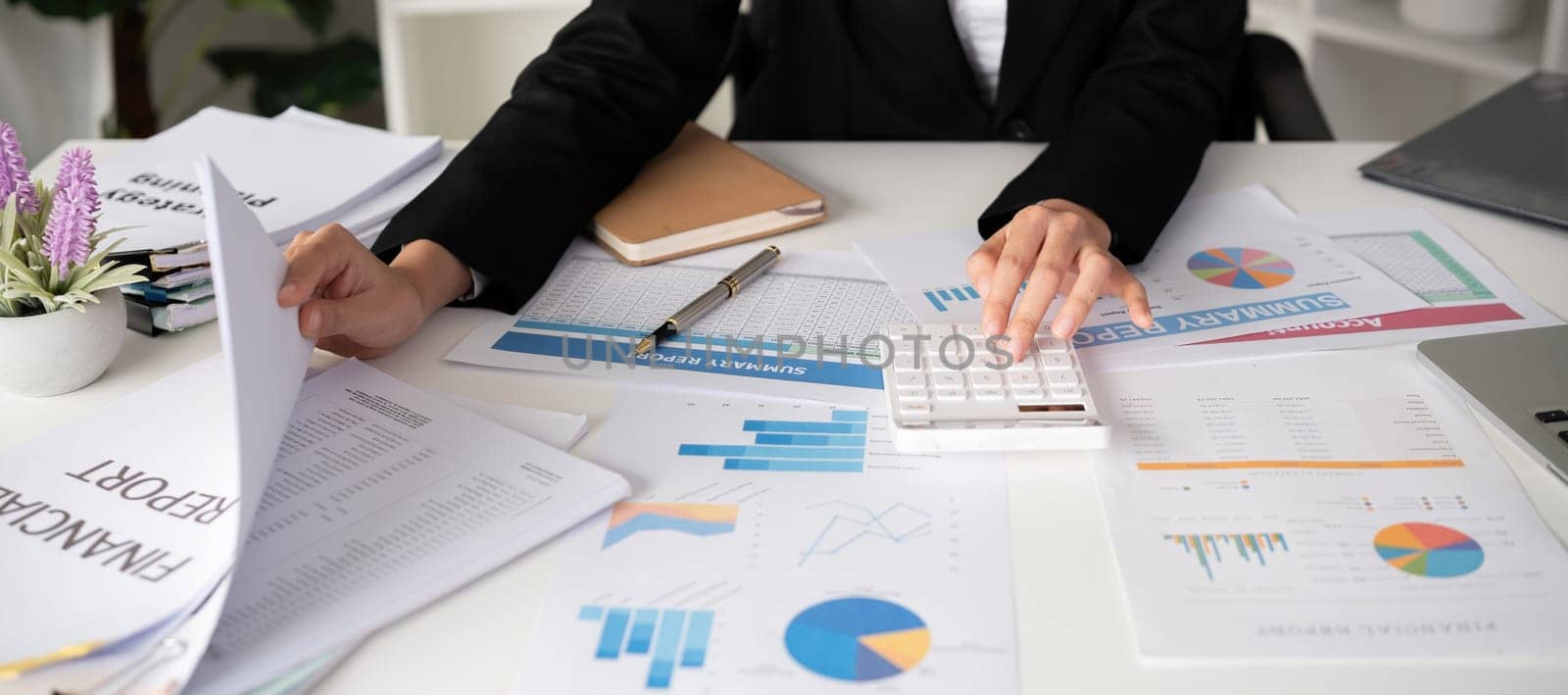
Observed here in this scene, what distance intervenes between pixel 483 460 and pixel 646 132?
19.3 inches

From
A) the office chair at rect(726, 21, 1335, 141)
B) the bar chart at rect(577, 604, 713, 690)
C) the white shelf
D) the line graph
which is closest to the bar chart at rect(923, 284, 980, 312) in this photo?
the line graph

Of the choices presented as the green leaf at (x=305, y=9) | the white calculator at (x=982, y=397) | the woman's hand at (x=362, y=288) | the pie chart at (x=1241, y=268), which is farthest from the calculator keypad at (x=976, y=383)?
the green leaf at (x=305, y=9)

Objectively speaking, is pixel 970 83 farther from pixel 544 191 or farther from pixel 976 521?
pixel 976 521

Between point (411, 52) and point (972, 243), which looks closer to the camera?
point (972, 243)

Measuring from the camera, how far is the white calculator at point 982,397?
2.41 feet

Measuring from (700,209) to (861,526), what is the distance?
0.45m

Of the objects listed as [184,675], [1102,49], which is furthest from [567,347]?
[1102,49]

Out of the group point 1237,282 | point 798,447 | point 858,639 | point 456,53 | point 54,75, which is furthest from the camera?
point 456,53

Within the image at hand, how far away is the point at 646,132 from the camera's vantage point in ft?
3.74

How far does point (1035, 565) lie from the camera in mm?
646

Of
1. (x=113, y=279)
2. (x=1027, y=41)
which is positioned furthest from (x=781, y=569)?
(x=1027, y=41)

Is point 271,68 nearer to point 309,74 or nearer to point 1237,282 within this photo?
point 309,74

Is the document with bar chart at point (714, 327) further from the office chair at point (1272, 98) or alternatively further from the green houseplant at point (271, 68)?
the green houseplant at point (271, 68)

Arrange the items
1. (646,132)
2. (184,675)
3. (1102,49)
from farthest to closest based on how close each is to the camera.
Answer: (1102,49) < (646,132) < (184,675)
